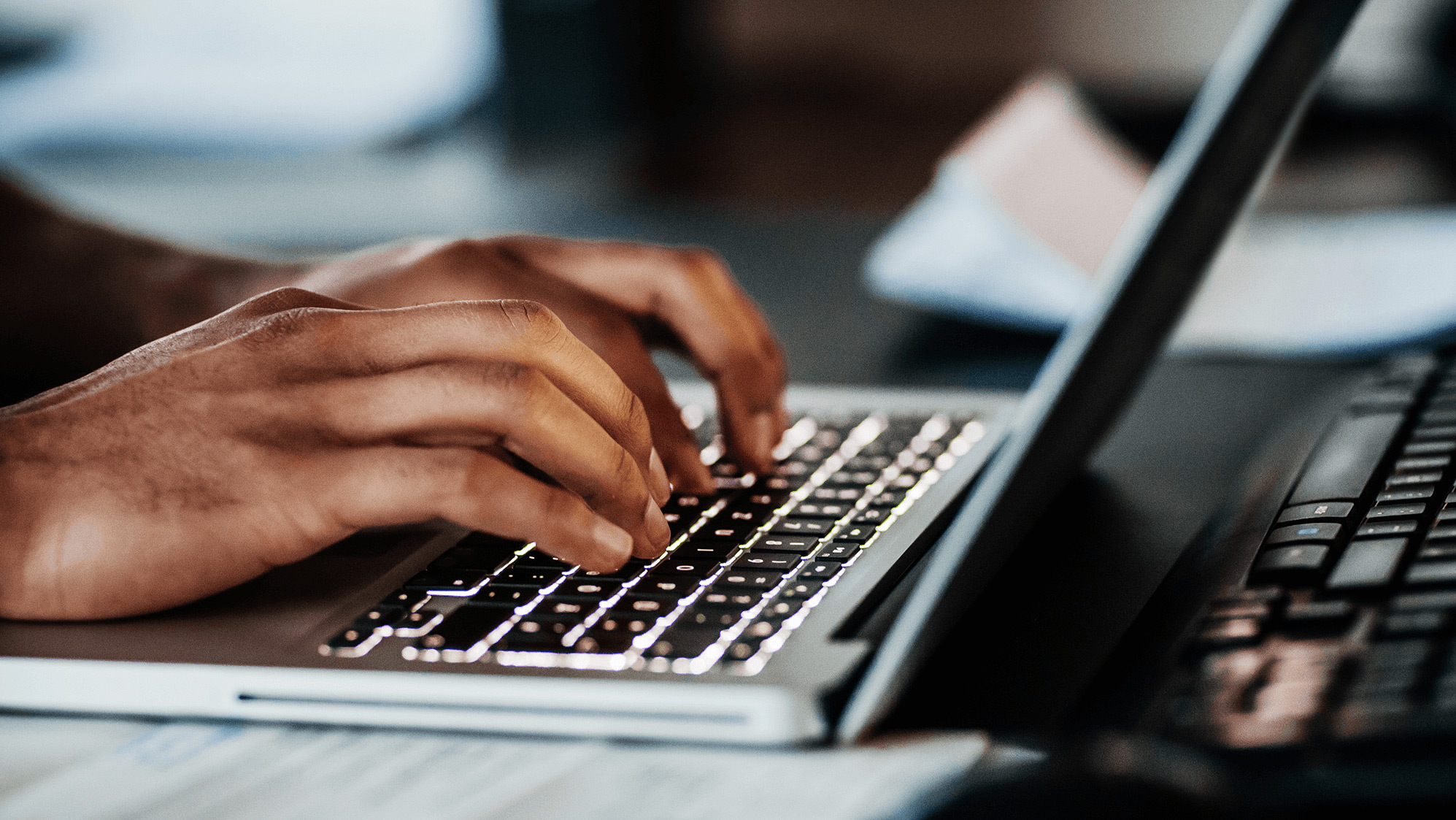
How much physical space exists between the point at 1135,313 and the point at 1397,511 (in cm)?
10

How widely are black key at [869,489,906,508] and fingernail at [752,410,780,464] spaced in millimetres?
68

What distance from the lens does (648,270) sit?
0.66m

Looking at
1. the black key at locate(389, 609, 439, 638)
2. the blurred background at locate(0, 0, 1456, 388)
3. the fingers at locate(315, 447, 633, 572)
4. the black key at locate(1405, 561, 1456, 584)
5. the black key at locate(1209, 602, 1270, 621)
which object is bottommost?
the blurred background at locate(0, 0, 1456, 388)

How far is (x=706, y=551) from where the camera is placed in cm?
49

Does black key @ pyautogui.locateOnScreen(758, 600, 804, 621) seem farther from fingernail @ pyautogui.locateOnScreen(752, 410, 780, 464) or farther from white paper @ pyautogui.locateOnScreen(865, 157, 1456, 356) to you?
white paper @ pyautogui.locateOnScreen(865, 157, 1456, 356)

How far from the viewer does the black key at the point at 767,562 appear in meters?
0.46

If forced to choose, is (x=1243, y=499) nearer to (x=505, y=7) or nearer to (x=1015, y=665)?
(x=1015, y=665)

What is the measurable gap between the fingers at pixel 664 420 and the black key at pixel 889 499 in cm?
7

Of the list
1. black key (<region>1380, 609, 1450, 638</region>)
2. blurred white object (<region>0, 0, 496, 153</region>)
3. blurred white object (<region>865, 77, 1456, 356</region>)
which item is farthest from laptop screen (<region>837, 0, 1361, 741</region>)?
blurred white object (<region>0, 0, 496, 153</region>)

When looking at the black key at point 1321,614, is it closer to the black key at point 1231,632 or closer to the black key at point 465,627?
the black key at point 1231,632

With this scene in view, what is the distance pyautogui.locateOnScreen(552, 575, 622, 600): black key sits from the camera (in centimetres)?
44

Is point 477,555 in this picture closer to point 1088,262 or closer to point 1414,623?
point 1414,623

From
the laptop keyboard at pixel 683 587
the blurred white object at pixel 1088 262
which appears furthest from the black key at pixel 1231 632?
the blurred white object at pixel 1088 262

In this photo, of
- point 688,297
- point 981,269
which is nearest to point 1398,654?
point 688,297
